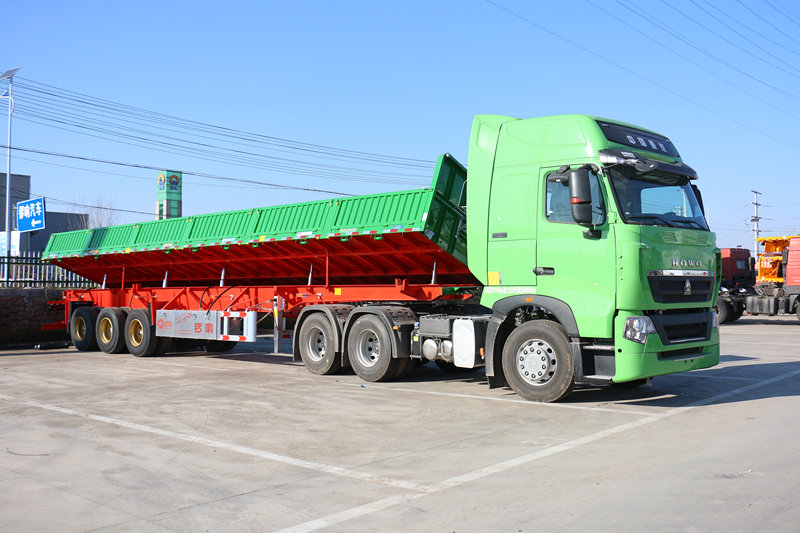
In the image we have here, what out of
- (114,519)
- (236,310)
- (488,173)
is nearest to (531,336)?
(488,173)

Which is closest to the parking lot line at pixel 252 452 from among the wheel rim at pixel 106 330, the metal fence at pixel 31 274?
the wheel rim at pixel 106 330

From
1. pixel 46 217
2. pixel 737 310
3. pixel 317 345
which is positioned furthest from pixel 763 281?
pixel 46 217

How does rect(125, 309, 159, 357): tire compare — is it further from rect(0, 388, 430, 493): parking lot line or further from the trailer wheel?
the trailer wheel

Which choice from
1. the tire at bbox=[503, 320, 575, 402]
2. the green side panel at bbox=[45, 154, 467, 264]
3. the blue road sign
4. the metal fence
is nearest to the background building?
the blue road sign

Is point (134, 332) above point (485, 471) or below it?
above

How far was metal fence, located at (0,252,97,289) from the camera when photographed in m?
23.6

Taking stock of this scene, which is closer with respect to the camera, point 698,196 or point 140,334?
point 698,196

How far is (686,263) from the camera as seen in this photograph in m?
9.12

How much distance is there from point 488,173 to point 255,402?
4503 mm

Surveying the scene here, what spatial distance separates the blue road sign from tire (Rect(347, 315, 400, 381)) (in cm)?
2202

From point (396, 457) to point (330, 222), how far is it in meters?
6.66

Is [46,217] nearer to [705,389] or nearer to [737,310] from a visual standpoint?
[737,310]

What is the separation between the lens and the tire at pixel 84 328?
733 inches

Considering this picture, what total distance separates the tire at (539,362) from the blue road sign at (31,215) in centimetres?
2529
